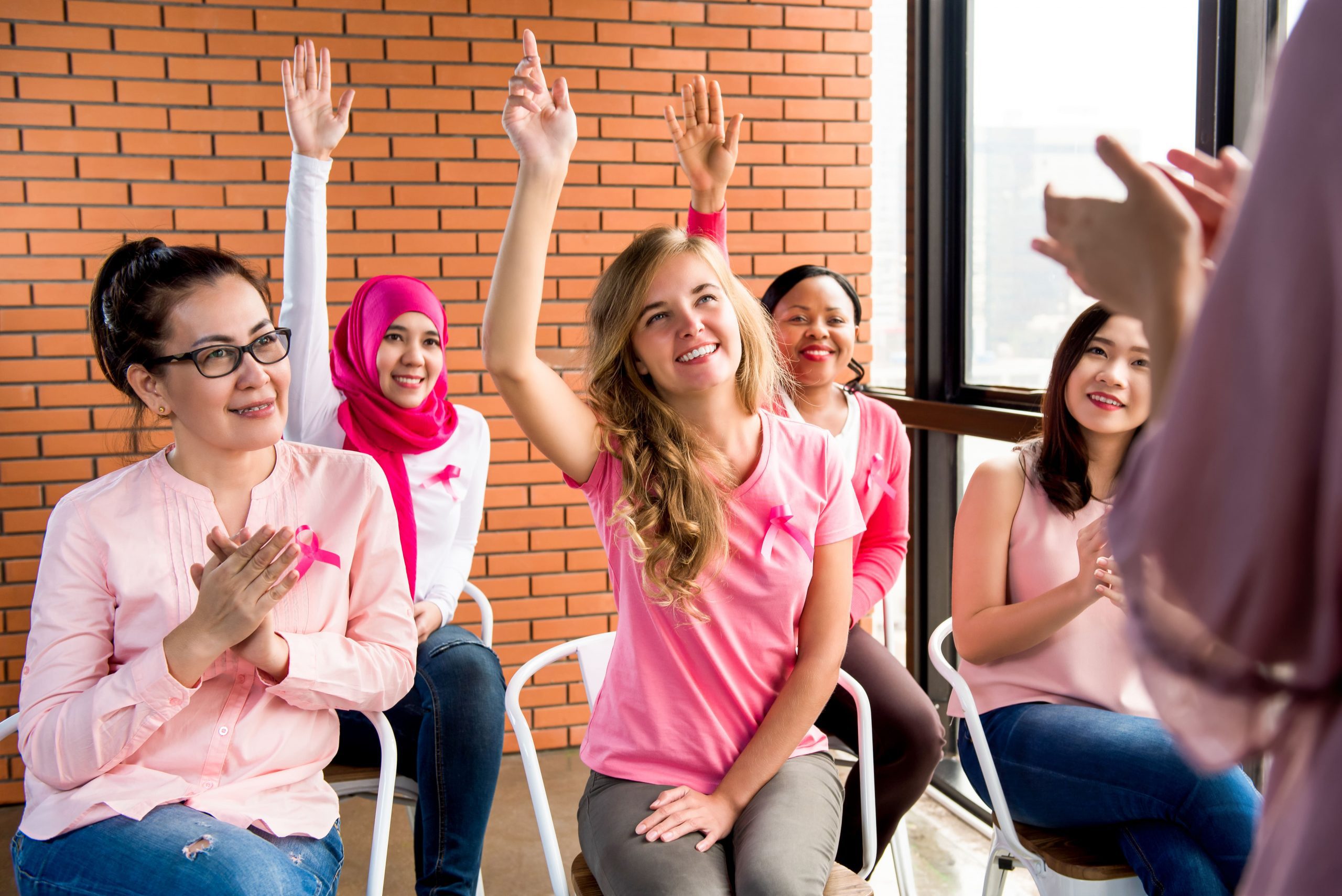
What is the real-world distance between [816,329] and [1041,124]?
110 centimetres

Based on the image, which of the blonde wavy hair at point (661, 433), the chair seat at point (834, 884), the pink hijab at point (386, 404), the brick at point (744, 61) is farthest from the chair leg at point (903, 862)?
the brick at point (744, 61)

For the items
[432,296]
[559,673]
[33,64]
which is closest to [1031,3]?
[432,296]

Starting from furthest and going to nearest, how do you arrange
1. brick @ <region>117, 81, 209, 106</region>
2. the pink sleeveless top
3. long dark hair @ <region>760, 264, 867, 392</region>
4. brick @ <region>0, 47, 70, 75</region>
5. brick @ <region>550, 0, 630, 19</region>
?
brick @ <region>550, 0, 630, 19</region>, brick @ <region>117, 81, 209, 106</region>, brick @ <region>0, 47, 70, 75</region>, long dark hair @ <region>760, 264, 867, 392</region>, the pink sleeveless top

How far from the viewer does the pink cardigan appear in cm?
243

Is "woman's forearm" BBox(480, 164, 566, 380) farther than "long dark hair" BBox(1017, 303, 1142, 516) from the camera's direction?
No

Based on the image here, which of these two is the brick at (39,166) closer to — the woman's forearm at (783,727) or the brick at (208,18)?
the brick at (208,18)

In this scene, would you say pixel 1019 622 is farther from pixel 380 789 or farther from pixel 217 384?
pixel 217 384

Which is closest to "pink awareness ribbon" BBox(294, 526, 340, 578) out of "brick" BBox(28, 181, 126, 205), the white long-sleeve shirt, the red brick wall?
the white long-sleeve shirt

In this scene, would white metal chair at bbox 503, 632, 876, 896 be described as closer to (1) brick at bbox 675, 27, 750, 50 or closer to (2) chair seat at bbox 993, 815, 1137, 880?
(2) chair seat at bbox 993, 815, 1137, 880

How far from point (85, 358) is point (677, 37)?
2.44 m

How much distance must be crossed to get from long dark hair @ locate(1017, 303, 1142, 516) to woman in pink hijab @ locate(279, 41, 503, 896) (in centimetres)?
129


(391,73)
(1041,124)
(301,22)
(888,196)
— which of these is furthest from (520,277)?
(888,196)

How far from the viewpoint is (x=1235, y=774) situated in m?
1.70

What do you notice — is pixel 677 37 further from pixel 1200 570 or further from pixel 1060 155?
pixel 1200 570
